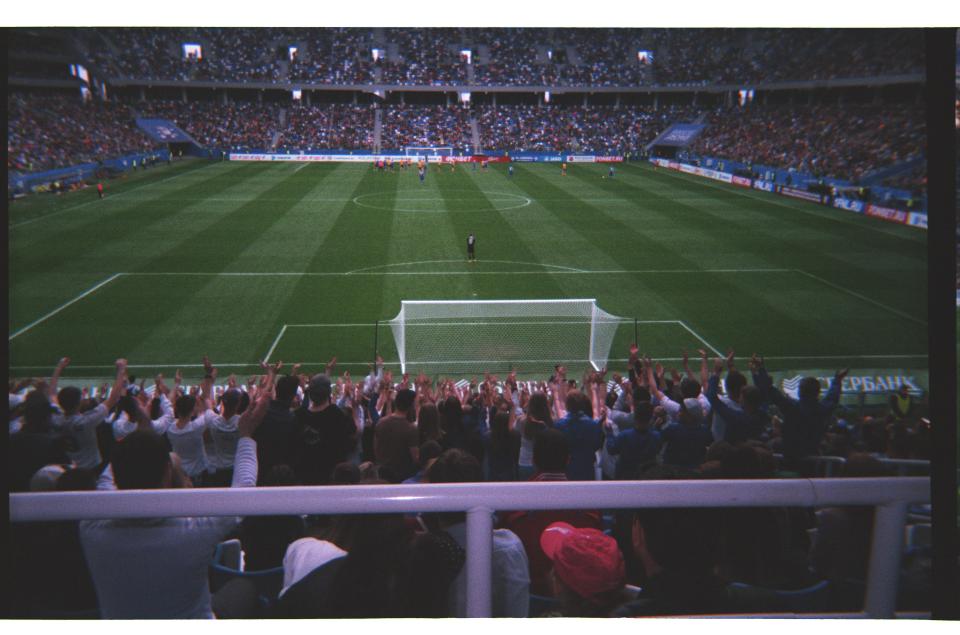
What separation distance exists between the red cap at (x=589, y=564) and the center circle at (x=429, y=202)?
35.2 metres

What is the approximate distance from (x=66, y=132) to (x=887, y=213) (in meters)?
51.8

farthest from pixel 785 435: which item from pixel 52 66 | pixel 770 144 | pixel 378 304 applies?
pixel 52 66

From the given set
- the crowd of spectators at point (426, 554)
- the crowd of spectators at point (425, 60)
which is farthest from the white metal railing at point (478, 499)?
the crowd of spectators at point (425, 60)

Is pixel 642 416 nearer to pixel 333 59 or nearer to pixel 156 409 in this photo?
pixel 156 409

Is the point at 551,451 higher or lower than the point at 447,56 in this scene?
lower

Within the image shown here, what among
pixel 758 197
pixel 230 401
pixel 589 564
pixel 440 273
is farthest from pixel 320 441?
pixel 758 197

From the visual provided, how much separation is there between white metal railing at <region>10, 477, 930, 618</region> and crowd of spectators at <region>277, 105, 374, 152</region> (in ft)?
239

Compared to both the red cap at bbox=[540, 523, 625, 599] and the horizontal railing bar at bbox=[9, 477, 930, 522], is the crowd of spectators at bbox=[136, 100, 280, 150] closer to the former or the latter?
the red cap at bbox=[540, 523, 625, 599]

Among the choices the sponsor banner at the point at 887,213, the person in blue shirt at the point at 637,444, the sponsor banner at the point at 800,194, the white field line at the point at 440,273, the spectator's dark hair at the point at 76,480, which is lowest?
the person in blue shirt at the point at 637,444

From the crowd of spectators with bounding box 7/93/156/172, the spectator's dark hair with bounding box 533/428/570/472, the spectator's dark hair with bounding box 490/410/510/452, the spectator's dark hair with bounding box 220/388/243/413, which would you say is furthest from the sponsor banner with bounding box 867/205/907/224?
the crowd of spectators with bounding box 7/93/156/172

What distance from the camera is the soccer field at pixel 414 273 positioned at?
57.9 feet

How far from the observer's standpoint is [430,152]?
2864 inches

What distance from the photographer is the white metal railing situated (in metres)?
2.07

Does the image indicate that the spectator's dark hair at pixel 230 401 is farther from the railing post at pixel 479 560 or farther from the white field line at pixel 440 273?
the white field line at pixel 440 273
